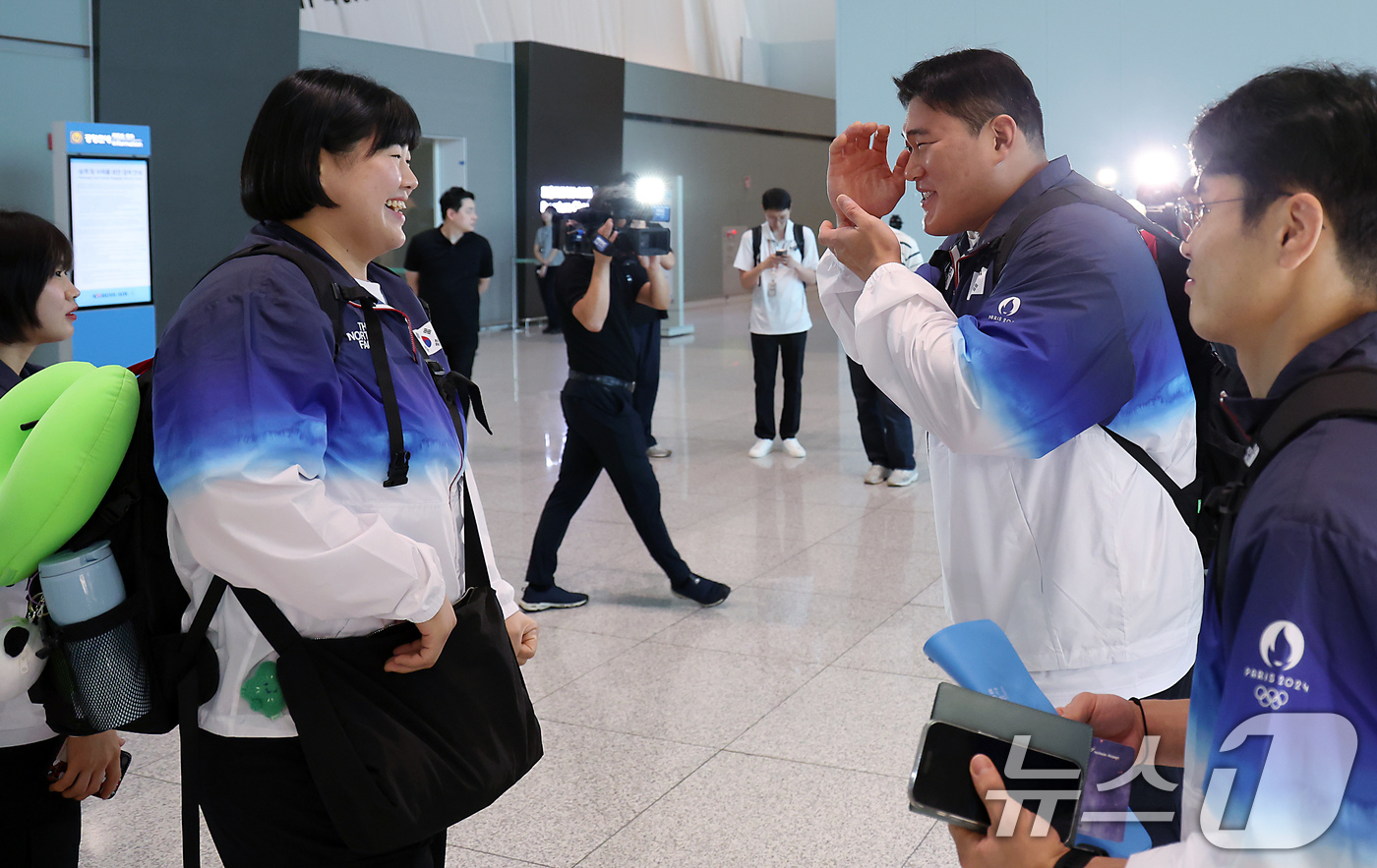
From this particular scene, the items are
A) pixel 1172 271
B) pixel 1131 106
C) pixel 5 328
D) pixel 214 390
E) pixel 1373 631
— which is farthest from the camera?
pixel 1131 106

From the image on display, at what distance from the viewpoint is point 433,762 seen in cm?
164

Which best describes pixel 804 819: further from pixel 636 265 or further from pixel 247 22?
pixel 247 22

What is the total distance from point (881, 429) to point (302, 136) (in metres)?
5.89

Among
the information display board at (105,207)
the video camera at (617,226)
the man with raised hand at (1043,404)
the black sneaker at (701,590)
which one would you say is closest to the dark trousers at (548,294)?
the information display board at (105,207)

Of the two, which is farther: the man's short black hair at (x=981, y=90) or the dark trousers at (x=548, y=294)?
the dark trousers at (x=548, y=294)

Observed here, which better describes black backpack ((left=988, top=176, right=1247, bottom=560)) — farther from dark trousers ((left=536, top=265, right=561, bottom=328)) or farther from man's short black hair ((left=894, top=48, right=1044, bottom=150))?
dark trousers ((left=536, top=265, right=561, bottom=328))

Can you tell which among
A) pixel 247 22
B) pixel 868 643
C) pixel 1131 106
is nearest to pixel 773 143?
pixel 1131 106

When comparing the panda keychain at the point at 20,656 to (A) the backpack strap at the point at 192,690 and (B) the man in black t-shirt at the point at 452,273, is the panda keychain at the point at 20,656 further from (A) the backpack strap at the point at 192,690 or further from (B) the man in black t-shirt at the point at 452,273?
(B) the man in black t-shirt at the point at 452,273

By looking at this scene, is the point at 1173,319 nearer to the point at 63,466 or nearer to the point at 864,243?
the point at 864,243

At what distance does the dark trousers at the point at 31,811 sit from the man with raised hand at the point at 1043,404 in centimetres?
155

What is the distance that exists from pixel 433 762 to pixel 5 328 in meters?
1.43

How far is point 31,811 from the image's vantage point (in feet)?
6.36

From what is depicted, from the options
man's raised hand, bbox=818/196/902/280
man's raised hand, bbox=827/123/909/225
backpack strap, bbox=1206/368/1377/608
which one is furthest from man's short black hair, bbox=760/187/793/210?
backpack strap, bbox=1206/368/1377/608

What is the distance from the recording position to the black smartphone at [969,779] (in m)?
1.02
